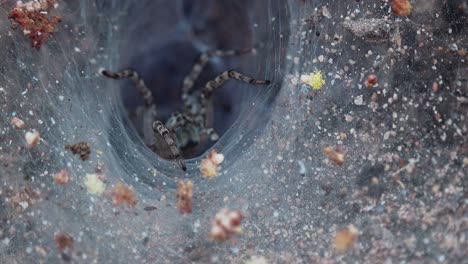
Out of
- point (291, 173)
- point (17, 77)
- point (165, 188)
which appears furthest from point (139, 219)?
point (17, 77)

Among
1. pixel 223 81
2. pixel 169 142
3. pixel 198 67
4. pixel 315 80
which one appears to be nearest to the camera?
pixel 315 80

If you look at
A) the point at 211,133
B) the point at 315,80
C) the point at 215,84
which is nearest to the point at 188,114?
the point at 211,133

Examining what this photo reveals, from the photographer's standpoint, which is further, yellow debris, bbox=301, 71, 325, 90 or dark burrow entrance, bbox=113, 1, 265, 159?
dark burrow entrance, bbox=113, 1, 265, 159

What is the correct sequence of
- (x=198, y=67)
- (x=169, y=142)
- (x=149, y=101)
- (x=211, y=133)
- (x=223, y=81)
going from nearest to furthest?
(x=169, y=142) < (x=223, y=81) < (x=211, y=133) < (x=149, y=101) < (x=198, y=67)

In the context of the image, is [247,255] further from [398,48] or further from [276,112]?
[398,48]

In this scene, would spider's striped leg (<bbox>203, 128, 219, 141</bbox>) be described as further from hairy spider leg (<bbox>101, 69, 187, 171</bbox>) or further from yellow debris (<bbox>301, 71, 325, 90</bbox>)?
yellow debris (<bbox>301, 71, 325, 90</bbox>)

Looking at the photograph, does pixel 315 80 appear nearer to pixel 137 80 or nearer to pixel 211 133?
pixel 211 133

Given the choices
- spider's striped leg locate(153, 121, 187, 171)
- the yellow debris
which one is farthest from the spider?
the yellow debris
